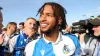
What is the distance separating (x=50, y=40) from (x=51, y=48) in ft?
0.42

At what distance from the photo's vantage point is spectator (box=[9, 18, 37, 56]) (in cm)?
529

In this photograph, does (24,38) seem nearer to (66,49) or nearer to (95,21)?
(95,21)

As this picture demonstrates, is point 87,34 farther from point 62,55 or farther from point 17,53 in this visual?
point 17,53

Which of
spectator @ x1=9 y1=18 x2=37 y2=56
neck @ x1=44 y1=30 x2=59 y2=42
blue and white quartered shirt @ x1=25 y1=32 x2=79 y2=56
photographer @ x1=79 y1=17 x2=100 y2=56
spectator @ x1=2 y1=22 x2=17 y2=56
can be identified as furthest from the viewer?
spectator @ x1=9 y1=18 x2=37 y2=56

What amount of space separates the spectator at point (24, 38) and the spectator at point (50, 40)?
6.80 feet

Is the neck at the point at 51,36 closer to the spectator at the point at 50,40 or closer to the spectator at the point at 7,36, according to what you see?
the spectator at the point at 50,40

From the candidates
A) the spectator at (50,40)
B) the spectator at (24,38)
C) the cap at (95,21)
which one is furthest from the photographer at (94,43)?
the spectator at (24,38)

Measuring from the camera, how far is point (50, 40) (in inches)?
123

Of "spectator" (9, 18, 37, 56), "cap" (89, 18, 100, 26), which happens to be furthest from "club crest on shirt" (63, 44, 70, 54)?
"spectator" (9, 18, 37, 56)

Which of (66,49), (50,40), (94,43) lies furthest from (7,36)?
(66,49)

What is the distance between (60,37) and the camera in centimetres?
315

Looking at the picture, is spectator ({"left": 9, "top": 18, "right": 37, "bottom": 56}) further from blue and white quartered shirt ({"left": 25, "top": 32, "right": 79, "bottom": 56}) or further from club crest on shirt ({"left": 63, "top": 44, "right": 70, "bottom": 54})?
club crest on shirt ({"left": 63, "top": 44, "right": 70, "bottom": 54})

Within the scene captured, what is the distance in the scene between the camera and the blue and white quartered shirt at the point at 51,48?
2.99 meters

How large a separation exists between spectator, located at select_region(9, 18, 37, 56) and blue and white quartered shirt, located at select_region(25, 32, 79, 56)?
2.18m
